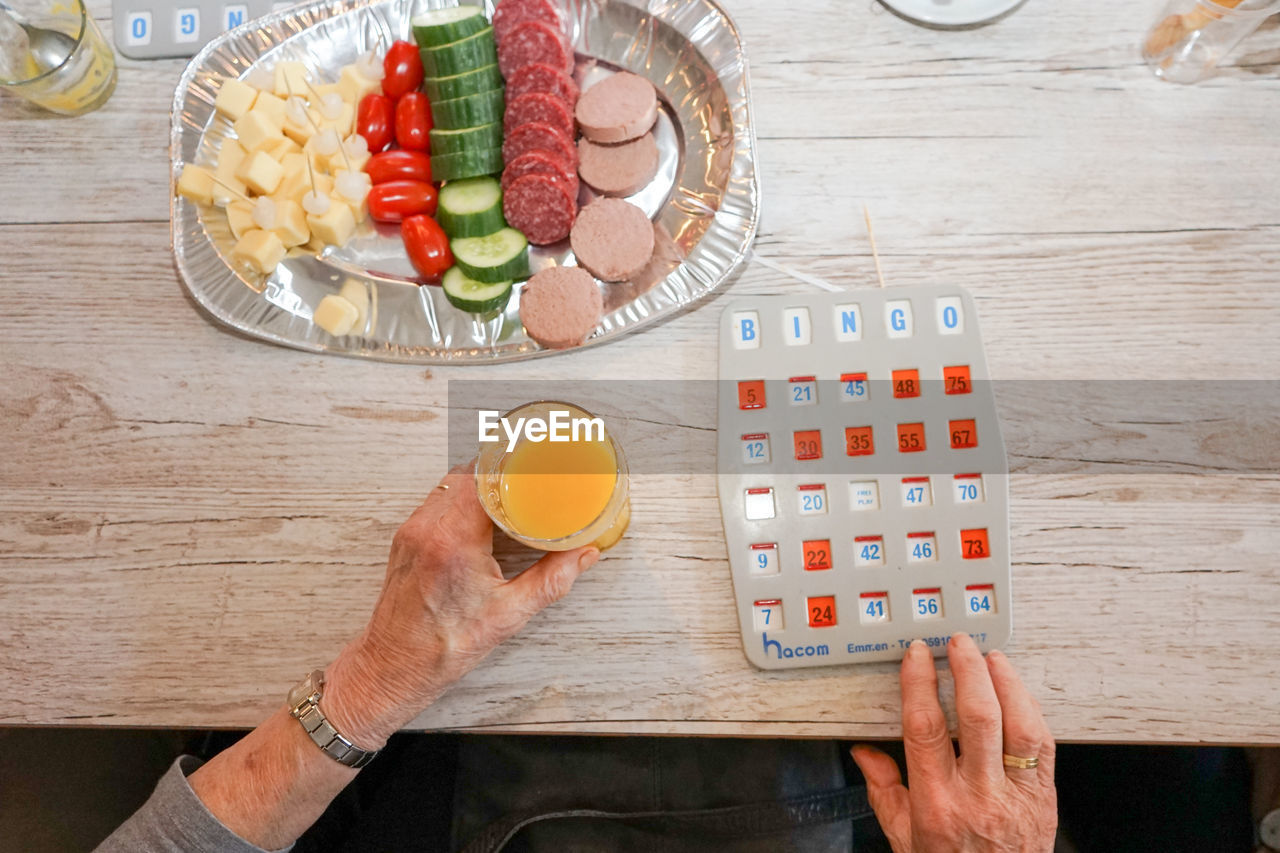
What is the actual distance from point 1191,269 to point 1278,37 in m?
0.35

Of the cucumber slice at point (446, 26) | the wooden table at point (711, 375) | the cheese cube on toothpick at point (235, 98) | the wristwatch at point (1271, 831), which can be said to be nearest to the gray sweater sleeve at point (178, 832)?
the wooden table at point (711, 375)

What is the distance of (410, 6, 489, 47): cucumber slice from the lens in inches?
40.0

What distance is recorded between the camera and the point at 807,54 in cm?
109

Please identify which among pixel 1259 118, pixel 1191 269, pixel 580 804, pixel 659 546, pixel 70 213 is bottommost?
pixel 580 804

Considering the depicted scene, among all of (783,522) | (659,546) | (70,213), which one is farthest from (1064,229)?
(70,213)

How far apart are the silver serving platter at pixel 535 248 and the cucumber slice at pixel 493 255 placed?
0.12 ft

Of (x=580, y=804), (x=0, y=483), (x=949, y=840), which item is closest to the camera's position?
(x=949, y=840)

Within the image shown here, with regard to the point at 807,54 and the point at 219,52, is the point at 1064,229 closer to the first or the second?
the point at 807,54

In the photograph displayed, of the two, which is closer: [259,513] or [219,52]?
[259,513]

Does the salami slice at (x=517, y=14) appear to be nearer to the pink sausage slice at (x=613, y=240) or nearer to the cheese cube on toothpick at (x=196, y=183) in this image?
the pink sausage slice at (x=613, y=240)

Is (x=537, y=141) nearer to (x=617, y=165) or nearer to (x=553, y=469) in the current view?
(x=617, y=165)

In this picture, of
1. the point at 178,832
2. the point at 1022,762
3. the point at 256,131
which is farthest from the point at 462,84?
the point at 1022,762

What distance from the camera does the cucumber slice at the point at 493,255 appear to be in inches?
39.6

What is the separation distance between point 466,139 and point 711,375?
42 cm
